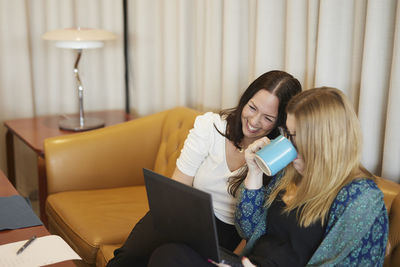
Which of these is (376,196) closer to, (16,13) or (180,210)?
(180,210)

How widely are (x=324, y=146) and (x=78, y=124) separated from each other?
1.87 metres

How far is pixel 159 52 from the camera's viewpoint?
2.95m

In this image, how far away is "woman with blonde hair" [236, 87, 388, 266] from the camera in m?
1.26

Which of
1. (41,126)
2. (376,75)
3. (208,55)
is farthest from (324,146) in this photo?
(41,126)

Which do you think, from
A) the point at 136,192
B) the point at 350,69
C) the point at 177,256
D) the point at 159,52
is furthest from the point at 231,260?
the point at 159,52

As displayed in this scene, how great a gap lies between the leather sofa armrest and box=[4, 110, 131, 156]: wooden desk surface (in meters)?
0.15

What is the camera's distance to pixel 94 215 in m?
2.09

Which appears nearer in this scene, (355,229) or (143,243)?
(355,229)

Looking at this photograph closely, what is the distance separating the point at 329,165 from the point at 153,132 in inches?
53.7

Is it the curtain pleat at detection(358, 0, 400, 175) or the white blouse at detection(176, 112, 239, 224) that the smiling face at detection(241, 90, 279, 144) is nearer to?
the white blouse at detection(176, 112, 239, 224)

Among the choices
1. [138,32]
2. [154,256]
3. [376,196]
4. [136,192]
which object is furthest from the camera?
[138,32]

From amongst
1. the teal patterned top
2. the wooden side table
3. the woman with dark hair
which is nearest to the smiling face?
the woman with dark hair

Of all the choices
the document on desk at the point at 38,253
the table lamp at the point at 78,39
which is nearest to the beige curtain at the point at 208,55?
the table lamp at the point at 78,39

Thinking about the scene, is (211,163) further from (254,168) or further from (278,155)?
(278,155)
